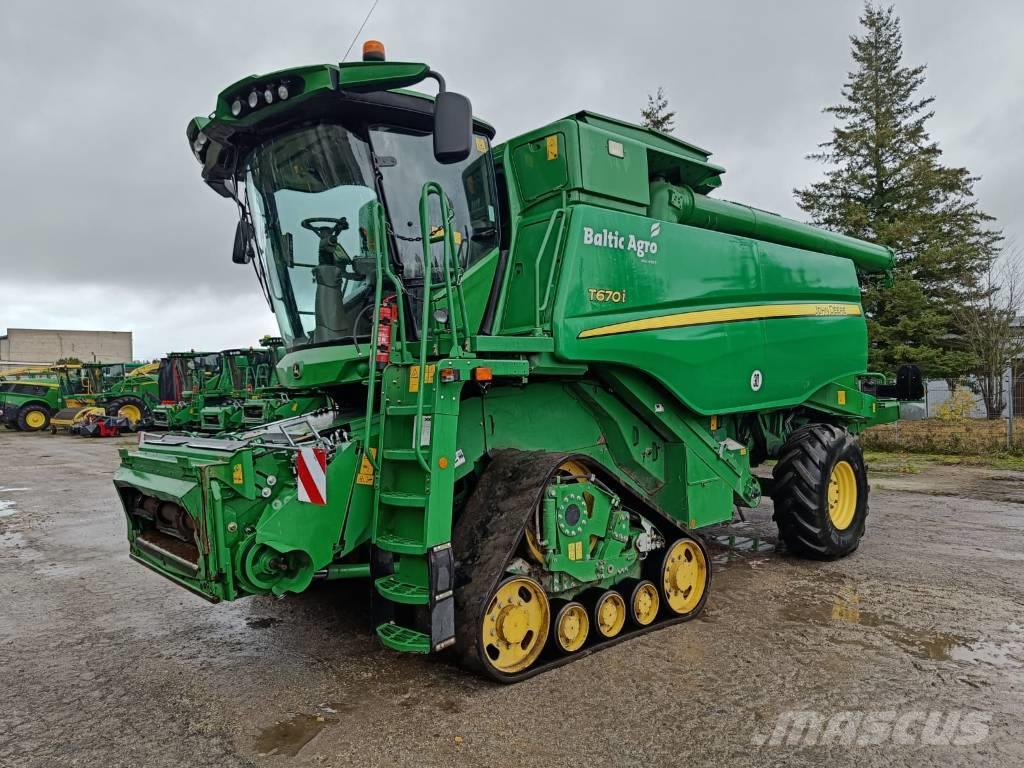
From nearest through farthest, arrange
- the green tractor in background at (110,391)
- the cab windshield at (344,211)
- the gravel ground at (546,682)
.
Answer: the gravel ground at (546,682) → the cab windshield at (344,211) → the green tractor in background at (110,391)

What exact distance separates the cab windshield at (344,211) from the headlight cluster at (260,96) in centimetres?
24

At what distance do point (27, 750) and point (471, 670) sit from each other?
1964 mm

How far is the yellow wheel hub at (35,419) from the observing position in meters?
27.5

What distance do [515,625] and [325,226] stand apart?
2.49m

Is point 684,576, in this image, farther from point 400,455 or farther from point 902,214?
point 902,214

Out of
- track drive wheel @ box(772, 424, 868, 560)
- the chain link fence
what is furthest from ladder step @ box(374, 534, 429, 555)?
the chain link fence

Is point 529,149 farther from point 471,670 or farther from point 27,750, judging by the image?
point 27,750

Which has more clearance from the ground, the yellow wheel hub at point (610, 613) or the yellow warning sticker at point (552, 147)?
the yellow warning sticker at point (552, 147)

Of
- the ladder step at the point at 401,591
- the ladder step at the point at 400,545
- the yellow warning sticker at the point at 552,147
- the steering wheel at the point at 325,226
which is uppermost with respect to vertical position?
the yellow warning sticker at the point at 552,147

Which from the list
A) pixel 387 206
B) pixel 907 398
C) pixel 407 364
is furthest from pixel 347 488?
pixel 907 398

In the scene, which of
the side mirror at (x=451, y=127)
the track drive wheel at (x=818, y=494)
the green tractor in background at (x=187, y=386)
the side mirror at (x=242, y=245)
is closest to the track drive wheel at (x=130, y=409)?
the green tractor in background at (x=187, y=386)

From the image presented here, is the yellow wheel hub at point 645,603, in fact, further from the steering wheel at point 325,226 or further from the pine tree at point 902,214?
the pine tree at point 902,214

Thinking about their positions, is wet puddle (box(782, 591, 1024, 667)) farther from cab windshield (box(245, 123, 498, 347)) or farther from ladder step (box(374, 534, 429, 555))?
cab windshield (box(245, 123, 498, 347))

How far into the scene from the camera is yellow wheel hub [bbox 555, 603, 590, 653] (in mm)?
3885
